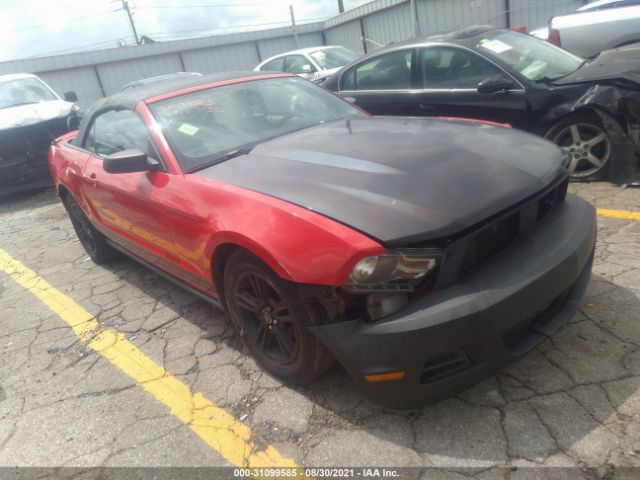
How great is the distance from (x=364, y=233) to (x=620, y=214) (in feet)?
9.03

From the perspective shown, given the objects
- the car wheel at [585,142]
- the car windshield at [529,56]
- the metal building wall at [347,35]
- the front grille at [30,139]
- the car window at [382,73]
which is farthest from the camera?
the metal building wall at [347,35]

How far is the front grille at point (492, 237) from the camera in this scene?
1.85 m

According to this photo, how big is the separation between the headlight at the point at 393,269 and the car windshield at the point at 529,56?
10.9 ft

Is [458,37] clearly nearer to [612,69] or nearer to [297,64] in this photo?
[612,69]

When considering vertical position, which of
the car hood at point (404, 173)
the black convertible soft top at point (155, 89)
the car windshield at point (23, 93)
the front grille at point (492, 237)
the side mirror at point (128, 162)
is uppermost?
the car windshield at point (23, 93)

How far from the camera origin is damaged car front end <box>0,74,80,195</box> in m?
7.41

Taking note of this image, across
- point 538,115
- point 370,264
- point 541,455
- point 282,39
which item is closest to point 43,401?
point 370,264

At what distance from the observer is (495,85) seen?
4.21 m

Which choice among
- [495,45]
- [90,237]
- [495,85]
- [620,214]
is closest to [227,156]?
[90,237]

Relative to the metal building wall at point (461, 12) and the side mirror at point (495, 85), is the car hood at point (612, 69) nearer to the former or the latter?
the side mirror at point (495, 85)

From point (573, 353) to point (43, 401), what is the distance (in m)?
2.82

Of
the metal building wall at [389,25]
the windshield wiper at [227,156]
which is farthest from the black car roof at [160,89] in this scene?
the metal building wall at [389,25]

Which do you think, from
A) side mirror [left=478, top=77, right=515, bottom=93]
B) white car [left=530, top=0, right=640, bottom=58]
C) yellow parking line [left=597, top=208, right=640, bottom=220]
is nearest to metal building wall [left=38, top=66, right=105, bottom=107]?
white car [left=530, top=0, right=640, bottom=58]

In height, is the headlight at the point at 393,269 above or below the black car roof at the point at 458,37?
below
